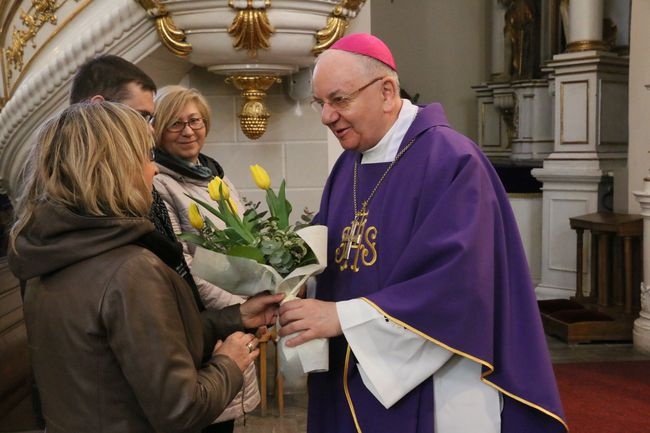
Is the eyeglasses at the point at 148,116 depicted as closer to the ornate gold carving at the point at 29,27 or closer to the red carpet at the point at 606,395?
the ornate gold carving at the point at 29,27

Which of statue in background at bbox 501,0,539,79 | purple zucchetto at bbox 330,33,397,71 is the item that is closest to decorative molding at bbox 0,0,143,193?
purple zucchetto at bbox 330,33,397,71

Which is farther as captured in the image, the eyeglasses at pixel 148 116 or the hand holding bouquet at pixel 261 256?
the eyeglasses at pixel 148 116

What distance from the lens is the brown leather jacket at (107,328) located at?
143 centimetres

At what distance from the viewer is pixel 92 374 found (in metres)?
1.46

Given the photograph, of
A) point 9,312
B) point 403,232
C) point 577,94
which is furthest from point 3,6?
point 577,94

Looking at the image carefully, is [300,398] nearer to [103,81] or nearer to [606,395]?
[606,395]

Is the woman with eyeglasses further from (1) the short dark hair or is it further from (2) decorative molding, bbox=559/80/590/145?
(2) decorative molding, bbox=559/80/590/145

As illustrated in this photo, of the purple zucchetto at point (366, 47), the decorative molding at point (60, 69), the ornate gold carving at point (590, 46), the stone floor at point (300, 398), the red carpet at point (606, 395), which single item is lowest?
the red carpet at point (606, 395)

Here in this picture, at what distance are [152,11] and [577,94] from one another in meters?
4.39

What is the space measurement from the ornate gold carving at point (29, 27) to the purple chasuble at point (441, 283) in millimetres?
2351

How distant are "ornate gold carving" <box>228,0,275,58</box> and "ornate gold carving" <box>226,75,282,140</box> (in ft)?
0.85

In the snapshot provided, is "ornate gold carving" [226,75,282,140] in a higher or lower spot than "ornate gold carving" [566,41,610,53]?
lower

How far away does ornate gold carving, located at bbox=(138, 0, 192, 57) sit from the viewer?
336 centimetres

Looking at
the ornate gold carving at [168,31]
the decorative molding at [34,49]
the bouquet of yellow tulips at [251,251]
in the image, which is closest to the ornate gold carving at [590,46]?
the ornate gold carving at [168,31]
